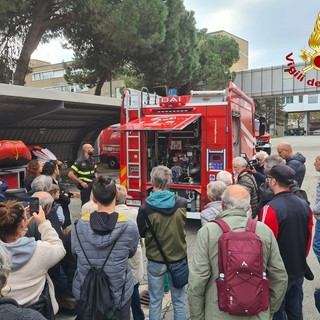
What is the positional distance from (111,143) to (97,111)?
169 inches

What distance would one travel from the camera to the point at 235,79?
1373 inches

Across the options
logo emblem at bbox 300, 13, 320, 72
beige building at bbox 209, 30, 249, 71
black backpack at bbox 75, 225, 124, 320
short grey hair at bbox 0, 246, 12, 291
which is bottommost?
black backpack at bbox 75, 225, 124, 320

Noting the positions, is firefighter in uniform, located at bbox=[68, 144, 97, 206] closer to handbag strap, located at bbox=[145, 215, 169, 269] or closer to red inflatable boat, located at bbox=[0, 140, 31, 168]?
red inflatable boat, located at bbox=[0, 140, 31, 168]

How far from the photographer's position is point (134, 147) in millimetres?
7289

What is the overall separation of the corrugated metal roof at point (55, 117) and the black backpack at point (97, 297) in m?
6.99

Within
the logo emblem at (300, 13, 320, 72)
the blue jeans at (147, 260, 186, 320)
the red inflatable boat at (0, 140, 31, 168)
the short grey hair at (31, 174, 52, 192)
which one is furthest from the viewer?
the logo emblem at (300, 13, 320, 72)

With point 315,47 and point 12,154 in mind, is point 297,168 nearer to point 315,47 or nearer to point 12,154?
point 12,154

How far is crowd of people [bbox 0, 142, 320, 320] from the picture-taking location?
228 cm

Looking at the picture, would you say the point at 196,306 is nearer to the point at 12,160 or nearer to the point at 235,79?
the point at 12,160

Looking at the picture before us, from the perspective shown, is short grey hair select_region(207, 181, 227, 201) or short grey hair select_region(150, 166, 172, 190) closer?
short grey hair select_region(150, 166, 172, 190)

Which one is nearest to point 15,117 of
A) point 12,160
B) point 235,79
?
point 12,160

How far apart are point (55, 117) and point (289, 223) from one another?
42.3ft

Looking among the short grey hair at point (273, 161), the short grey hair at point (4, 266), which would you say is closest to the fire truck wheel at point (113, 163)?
the short grey hair at point (273, 161)

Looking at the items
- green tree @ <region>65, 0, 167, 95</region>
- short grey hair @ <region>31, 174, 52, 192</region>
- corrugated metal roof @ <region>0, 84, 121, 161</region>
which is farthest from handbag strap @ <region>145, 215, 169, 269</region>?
green tree @ <region>65, 0, 167, 95</region>
